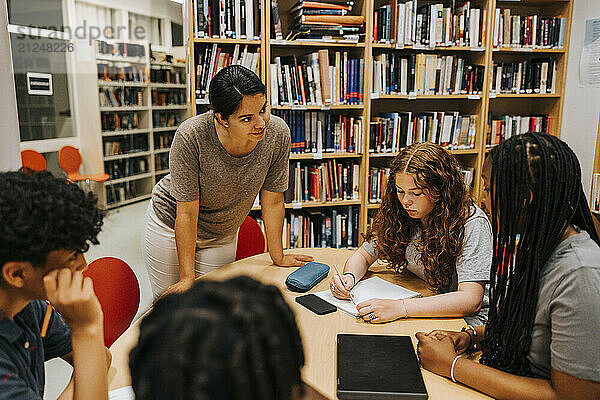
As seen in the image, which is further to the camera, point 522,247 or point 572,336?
point 522,247

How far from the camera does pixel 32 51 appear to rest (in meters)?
3.96

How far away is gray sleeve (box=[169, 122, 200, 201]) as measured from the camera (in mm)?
1876

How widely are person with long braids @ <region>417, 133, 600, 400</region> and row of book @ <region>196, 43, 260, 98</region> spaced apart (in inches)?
85.6

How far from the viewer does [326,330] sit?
1.42 metres

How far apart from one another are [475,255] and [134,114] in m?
4.58

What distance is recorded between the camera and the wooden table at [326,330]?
113 cm

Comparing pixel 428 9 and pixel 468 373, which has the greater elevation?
pixel 428 9

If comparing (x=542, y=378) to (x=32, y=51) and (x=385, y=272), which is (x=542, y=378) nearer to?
(x=385, y=272)

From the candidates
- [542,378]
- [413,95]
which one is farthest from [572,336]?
[413,95]

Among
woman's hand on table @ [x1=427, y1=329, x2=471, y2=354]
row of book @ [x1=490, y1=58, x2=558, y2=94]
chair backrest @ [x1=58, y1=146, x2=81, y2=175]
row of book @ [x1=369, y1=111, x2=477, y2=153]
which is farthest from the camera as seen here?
chair backrest @ [x1=58, y1=146, x2=81, y2=175]

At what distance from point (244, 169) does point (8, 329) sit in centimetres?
117

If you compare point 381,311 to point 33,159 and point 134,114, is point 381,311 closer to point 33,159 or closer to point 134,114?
point 33,159

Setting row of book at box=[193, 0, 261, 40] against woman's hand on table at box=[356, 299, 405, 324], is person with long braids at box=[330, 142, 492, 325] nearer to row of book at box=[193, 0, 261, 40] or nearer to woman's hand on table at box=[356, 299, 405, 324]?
woman's hand on table at box=[356, 299, 405, 324]

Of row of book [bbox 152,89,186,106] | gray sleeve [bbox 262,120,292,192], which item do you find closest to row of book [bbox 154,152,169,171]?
row of book [bbox 152,89,186,106]
